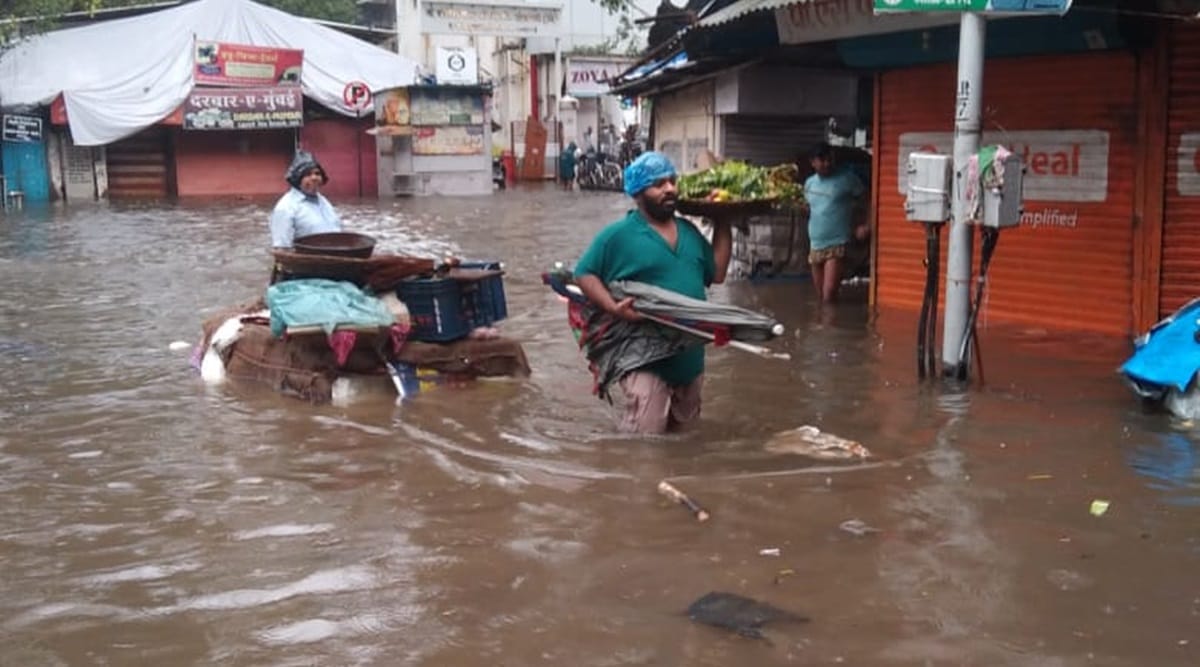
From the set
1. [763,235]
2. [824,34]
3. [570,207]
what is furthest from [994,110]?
[570,207]

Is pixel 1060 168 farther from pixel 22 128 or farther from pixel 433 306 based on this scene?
pixel 22 128

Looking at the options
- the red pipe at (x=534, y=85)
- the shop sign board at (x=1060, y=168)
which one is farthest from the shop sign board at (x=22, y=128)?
the shop sign board at (x=1060, y=168)

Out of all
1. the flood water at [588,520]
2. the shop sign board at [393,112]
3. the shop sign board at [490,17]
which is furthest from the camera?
the shop sign board at [490,17]

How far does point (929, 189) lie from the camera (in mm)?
7219

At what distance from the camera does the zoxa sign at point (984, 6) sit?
A: 265 inches

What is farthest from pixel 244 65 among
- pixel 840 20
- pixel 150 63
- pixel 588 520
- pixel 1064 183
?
pixel 588 520

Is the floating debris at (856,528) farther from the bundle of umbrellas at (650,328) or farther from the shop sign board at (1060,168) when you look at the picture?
the shop sign board at (1060,168)

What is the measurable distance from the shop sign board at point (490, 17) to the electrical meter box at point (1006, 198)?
107 ft

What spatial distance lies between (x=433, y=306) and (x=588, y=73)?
34867 mm

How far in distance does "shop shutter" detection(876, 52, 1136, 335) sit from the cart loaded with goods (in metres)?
3.87

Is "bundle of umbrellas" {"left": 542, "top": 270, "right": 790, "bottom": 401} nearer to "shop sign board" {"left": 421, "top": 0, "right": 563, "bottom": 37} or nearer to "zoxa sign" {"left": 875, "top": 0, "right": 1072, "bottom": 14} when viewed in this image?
"zoxa sign" {"left": 875, "top": 0, "right": 1072, "bottom": 14}

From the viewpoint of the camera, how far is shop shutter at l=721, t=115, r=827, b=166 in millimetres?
15375

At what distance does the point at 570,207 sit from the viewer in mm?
27625

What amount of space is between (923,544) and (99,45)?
109 ft
